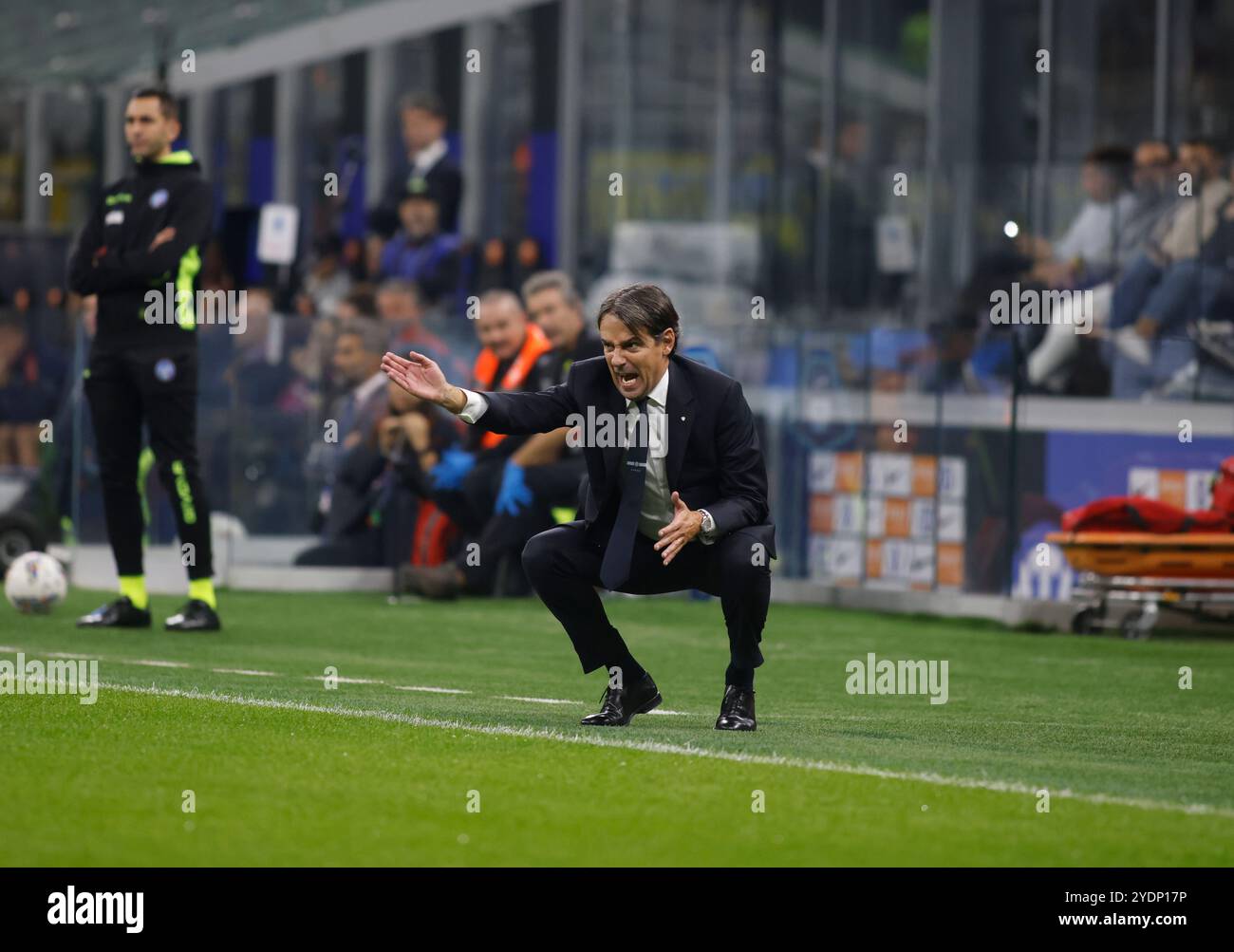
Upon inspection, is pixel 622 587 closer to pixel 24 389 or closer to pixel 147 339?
pixel 147 339

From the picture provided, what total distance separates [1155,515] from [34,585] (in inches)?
249

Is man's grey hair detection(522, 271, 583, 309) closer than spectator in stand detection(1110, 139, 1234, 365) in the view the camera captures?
Yes

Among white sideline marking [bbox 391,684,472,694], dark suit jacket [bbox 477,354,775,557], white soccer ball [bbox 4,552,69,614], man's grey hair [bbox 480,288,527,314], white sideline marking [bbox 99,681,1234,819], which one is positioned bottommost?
white sideline marking [bbox 391,684,472,694]

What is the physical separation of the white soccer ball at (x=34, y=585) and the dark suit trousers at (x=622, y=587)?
5531mm

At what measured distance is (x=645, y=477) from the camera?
8234 millimetres

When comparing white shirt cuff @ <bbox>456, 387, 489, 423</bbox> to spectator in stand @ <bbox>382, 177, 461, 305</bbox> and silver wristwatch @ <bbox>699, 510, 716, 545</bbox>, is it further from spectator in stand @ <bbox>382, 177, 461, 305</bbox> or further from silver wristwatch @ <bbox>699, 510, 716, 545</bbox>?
spectator in stand @ <bbox>382, 177, 461, 305</bbox>

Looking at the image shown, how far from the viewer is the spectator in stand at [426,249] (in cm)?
1925

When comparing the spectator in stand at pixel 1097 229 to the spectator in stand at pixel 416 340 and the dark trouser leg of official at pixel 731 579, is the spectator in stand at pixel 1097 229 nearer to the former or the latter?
the spectator in stand at pixel 416 340

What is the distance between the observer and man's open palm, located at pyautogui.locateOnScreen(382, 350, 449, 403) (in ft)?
26.2

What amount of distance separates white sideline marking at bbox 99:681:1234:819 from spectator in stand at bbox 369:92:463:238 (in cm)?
1058

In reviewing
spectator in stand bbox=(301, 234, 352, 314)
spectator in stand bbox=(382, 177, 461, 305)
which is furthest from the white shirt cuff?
spectator in stand bbox=(301, 234, 352, 314)

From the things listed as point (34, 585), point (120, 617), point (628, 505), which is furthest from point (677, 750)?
point (34, 585)

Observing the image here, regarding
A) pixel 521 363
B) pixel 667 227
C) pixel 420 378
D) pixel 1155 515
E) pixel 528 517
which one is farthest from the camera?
pixel 667 227


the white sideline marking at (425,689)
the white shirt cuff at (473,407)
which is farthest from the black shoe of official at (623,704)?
the white sideline marking at (425,689)
